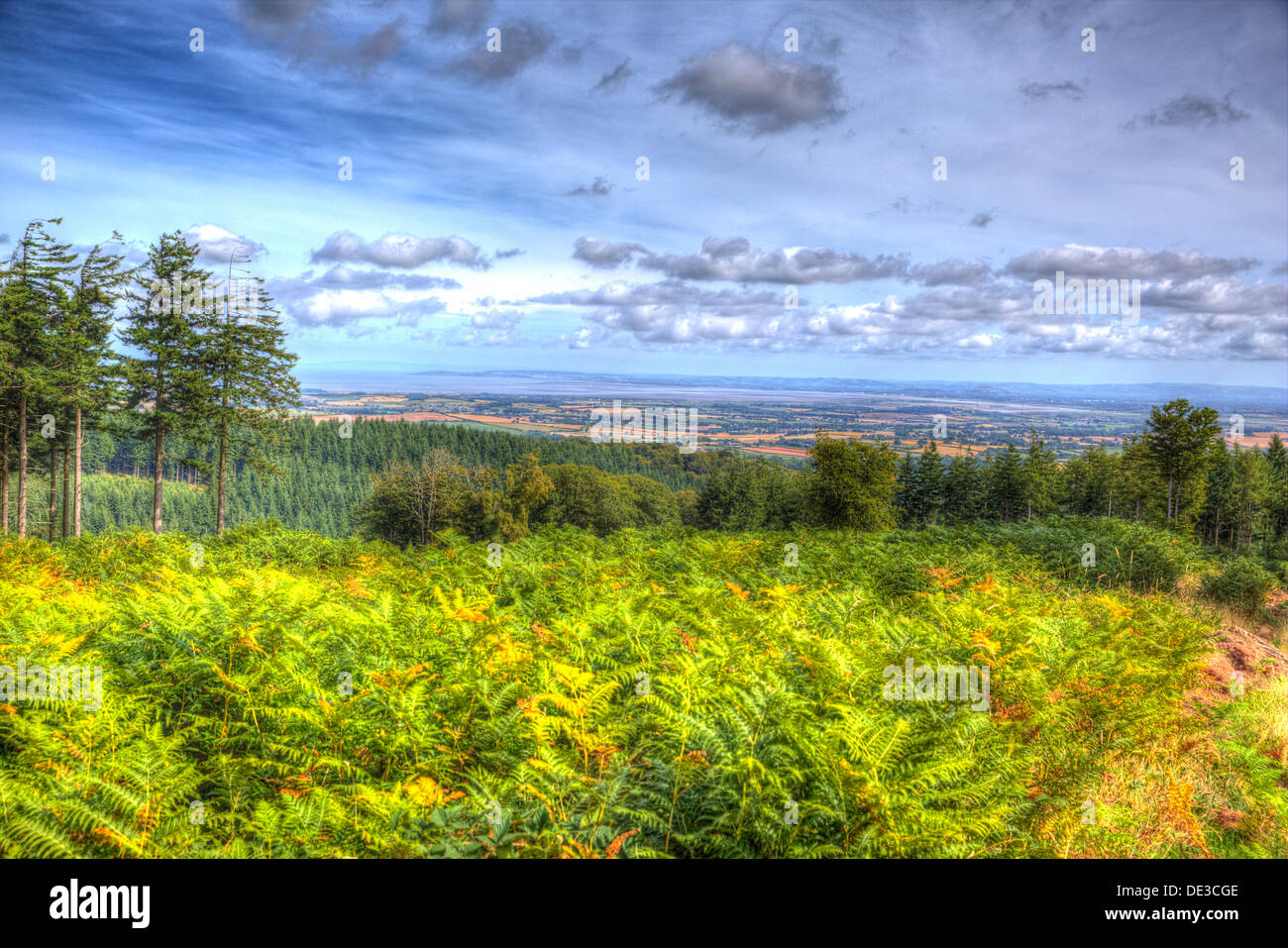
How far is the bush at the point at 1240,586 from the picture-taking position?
11.8 m

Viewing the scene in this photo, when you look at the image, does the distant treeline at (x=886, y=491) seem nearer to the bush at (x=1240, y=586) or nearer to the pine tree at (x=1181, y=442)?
the pine tree at (x=1181, y=442)

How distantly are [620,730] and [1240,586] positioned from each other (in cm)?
1405

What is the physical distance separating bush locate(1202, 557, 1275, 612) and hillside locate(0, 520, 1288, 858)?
17.1 ft

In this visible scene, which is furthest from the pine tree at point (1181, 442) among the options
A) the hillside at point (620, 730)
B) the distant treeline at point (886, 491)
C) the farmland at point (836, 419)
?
the hillside at point (620, 730)

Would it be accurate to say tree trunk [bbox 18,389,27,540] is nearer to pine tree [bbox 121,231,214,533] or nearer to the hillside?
pine tree [bbox 121,231,214,533]

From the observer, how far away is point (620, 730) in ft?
11.6

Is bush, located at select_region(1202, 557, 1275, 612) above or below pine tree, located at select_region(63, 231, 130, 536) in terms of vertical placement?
below

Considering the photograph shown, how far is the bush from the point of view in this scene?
1177 cm

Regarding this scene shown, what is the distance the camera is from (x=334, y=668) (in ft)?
15.0

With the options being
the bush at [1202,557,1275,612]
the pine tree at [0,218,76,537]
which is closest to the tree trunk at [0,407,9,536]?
the pine tree at [0,218,76,537]

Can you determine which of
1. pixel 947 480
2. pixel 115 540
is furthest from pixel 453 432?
pixel 115 540

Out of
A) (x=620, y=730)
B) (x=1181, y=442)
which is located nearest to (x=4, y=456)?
(x=620, y=730)
